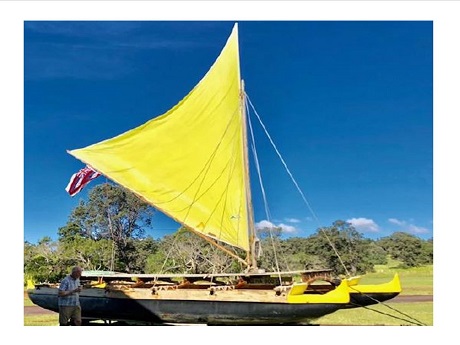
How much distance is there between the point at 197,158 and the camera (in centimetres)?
1123

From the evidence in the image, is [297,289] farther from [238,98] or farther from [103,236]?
[103,236]

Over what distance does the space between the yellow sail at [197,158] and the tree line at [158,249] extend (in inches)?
243

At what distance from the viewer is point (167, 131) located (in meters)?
11.6

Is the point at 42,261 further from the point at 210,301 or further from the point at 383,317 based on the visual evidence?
the point at 383,317

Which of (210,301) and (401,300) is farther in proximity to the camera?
(401,300)

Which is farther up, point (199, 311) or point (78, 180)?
point (78, 180)

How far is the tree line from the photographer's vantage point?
727 inches

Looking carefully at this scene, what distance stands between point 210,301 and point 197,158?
9.08ft

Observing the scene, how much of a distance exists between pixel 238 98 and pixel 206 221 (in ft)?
7.13

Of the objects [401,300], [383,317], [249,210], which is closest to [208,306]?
[249,210]

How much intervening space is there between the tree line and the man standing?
28.4 feet

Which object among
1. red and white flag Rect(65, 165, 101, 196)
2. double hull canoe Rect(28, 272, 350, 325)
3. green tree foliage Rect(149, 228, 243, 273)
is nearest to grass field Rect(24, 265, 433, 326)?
double hull canoe Rect(28, 272, 350, 325)

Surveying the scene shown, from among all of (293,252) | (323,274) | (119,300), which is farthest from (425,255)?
(119,300)

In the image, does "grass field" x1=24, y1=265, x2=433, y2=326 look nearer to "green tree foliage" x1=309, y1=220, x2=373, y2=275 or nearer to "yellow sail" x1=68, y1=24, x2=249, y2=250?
"yellow sail" x1=68, y1=24, x2=249, y2=250
